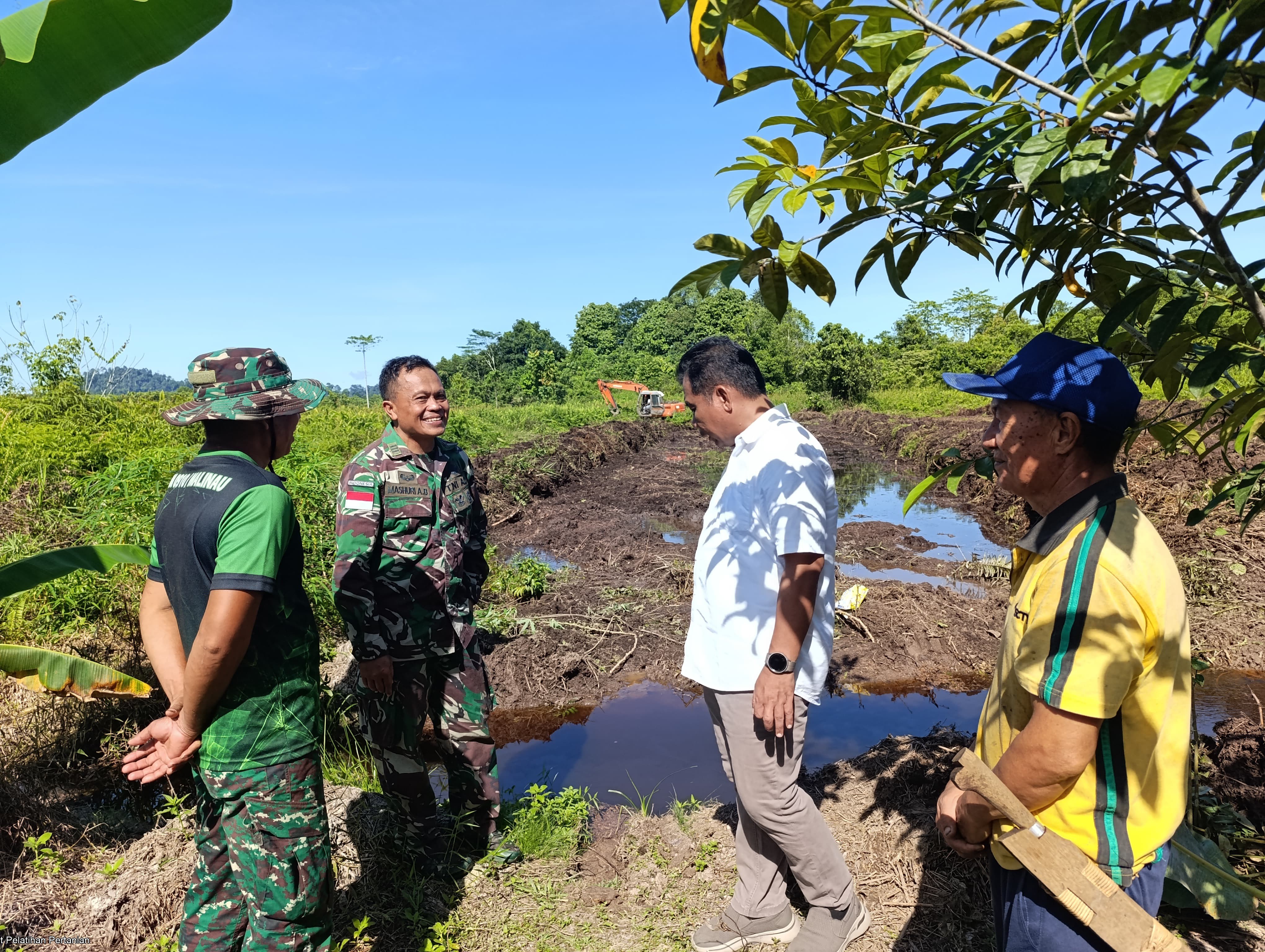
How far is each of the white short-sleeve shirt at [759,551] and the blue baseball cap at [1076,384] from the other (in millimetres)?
768

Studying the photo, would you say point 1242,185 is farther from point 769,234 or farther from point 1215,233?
point 769,234

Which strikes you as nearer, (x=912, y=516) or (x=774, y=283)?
(x=774, y=283)

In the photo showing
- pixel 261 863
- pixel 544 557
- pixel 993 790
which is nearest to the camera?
pixel 993 790

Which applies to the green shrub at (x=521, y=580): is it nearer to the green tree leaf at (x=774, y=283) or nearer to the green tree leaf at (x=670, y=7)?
the green tree leaf at (x=774, y=283)

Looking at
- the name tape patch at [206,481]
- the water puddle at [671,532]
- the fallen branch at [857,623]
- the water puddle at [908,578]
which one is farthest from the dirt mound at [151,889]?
the water puddle at [671,532]

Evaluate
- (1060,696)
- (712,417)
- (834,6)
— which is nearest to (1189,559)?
(712,417)

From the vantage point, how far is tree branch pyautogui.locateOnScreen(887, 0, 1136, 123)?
109 centimetres

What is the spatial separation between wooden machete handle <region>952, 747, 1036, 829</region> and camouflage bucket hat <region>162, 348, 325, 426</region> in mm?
1773

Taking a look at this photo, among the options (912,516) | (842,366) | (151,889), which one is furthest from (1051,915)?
(842,366)

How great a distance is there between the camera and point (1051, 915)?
1.33 metres

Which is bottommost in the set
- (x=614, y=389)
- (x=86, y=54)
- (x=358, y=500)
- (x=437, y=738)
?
(x=437, y=738)

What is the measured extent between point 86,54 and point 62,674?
1.73m

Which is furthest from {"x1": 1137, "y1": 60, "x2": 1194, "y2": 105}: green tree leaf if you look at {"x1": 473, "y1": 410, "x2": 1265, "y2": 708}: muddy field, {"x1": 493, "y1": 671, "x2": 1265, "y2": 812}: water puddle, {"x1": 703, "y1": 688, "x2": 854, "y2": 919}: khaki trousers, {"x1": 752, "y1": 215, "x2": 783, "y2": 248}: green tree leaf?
{"x1": 473, "y1": 410, "x2": 1265, "y2": 708}: muddy field

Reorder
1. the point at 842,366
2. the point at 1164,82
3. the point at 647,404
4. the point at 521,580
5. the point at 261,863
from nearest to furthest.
A: the point at 1164,82, the point at 261,863, the point at 521,580, the point at 647,404, the point at 842,366
